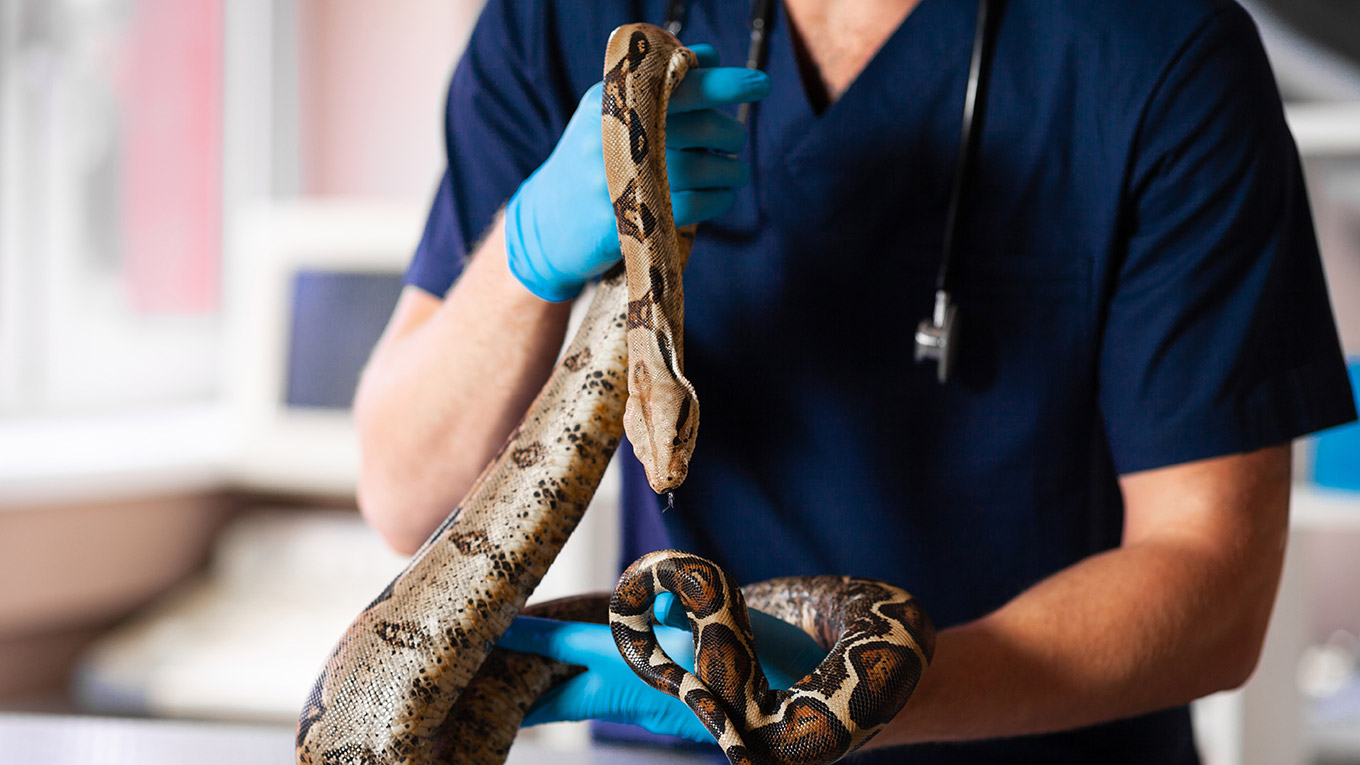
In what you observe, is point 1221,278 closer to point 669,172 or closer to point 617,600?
point 669,172

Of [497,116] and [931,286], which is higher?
[497,116]

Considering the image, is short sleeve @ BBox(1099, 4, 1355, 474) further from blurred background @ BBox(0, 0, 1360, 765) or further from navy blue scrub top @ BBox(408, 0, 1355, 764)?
blurred background @ BBox(0, 0, 1360, 765)

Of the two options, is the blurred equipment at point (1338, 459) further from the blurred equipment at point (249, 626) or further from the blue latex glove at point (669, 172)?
the blurred equipment at point (249, 626)

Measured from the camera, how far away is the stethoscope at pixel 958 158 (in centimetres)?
107

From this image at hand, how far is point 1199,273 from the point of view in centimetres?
107

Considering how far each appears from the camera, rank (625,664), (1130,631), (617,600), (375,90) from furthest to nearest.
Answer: (375,90) → (1130,631) → (625,664) → (617,600)

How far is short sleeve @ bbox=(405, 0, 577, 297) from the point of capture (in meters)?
1.21

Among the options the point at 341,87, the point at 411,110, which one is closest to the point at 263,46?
the point at 341,87

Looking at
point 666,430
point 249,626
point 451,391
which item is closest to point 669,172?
point 666,430

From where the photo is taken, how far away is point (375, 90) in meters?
3.46

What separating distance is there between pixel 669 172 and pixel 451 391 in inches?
14.6

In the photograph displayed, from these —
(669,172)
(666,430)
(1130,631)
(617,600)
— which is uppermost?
(669,172)

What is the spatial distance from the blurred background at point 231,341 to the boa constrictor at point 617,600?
138 centimetres

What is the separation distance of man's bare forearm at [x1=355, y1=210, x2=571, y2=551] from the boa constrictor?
94 millimetres
